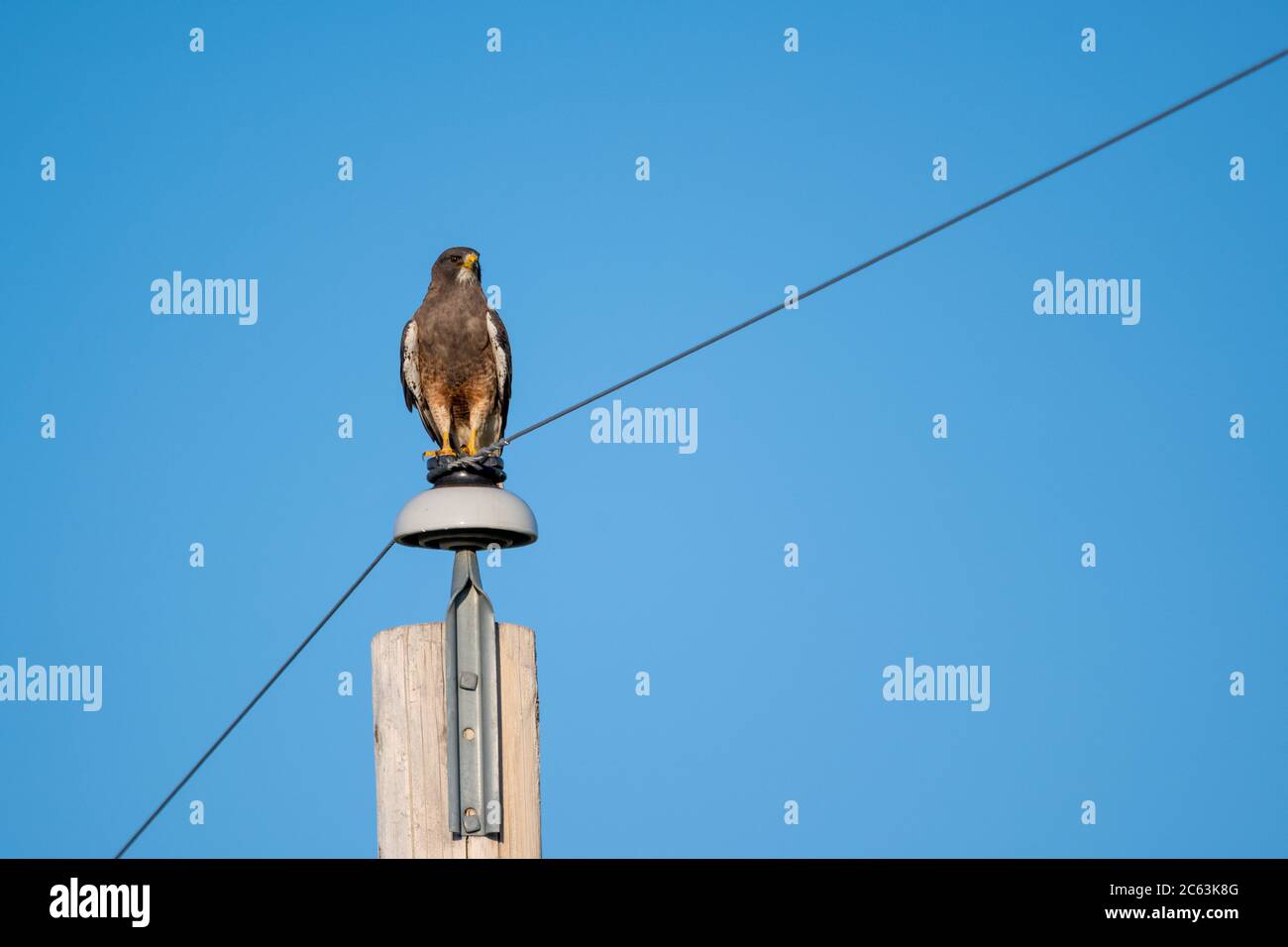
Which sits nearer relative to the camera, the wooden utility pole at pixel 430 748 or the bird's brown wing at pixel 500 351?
the wooden utility pole at pixel 430 748

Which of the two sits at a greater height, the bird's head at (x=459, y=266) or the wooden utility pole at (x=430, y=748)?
→ the bird's head at (x=459, y=266)

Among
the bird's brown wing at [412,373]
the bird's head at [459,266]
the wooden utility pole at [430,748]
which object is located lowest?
Answer: the wooden utility pole at [430,748]

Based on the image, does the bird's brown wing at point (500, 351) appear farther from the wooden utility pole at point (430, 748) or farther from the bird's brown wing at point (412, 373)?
the wooden utility pole at point (430, 748)

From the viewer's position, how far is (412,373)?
9.72 meters

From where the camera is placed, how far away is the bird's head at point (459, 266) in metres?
9.71

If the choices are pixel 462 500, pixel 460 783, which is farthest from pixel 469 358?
pixel 460 783

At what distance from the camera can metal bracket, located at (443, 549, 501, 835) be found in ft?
13.5

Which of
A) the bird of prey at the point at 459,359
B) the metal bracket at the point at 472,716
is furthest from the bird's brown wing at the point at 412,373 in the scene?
the metal bracket at the point at 472,716

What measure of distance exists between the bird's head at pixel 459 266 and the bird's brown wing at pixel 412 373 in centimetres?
37

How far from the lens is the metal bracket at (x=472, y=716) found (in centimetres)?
412

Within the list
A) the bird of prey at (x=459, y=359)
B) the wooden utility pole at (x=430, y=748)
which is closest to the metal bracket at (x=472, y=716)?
the wooden utility pole at (x=430, y=748)

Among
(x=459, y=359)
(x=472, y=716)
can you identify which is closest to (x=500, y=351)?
(x=459, y=359)
